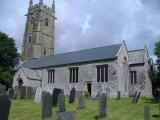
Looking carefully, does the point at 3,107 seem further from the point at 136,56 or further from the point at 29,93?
the point at 136,56

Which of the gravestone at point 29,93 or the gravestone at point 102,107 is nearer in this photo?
the gravestone at point 102,107

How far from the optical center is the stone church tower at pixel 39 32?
66.4m

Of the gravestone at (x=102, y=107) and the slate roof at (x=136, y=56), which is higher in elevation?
the slate roof at (x=136, y=56)

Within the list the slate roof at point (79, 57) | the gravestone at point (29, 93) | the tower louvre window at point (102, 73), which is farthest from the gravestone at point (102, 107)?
the slate roof at point (79, 57)

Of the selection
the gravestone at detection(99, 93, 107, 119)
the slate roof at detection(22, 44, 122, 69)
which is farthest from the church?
the gravestone at detection(99, 93, 107, 119)

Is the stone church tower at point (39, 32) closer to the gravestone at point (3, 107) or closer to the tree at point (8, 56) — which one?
the tree at point (8, 56)

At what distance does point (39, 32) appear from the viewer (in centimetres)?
6712

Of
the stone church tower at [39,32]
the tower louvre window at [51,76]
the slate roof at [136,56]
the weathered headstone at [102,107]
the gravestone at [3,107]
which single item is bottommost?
the weathered headstone at [102,107]

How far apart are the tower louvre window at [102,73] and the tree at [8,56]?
16300 millimetres

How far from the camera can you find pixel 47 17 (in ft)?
232

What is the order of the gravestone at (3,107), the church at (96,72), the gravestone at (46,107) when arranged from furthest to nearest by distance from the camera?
1. the church at (96,72)
2. the gravestone at (46,107)
3. the gravestone at (3,107)

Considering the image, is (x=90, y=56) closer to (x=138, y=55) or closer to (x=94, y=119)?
(x=138, y=55)

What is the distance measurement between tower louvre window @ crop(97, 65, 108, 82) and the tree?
53.5 feet

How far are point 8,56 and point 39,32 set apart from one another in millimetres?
18304
